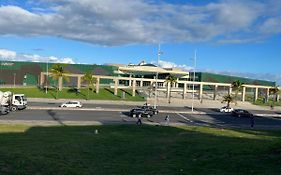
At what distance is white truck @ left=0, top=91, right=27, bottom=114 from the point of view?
166ft

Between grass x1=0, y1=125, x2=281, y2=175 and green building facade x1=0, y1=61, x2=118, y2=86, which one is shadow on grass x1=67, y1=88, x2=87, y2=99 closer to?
green building facade x1=0, y1=61, x2=118, y2=86

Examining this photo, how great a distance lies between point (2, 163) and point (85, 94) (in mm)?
85217

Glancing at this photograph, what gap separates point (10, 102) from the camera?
178 ft

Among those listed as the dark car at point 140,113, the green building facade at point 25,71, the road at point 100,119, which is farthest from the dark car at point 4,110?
the green building facade at point 25,71

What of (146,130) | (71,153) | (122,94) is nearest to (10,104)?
(146,130)

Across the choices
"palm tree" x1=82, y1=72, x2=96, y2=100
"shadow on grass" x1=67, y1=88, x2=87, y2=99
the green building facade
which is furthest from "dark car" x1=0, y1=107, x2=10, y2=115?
the green building facade

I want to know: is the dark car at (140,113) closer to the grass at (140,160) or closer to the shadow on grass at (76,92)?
the grass at (140,160)

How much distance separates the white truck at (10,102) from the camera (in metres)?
50.7

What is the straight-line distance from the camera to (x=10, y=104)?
178 feet

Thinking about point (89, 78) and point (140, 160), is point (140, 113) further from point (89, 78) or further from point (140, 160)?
point (89, 78)

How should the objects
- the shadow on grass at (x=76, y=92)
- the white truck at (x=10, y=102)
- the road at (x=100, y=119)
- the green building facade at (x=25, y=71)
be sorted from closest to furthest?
1. the road at (x=100, y=119)
2. the white truck at (x=10, y=102)
3. the shadow on grass at (x=76, y=92)
4. the green building facade at (x=25, y=71)

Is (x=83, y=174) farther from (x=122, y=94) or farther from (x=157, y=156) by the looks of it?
(x=122, y=94)

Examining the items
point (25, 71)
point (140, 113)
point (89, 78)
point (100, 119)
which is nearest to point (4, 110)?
point (100, 119)

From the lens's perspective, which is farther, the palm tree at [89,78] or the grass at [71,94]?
the palm tree at [89,78]
